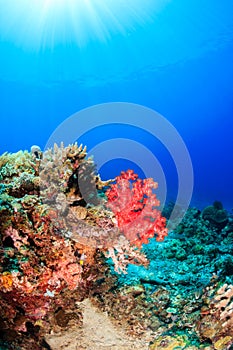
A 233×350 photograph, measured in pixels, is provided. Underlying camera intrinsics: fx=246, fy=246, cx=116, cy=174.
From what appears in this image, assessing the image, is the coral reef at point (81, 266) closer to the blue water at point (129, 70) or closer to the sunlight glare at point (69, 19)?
the blue water at point (129, 70)

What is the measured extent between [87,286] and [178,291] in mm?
1774

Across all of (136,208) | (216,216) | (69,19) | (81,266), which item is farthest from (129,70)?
(81,266)

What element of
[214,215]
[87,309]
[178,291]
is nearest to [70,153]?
[87,309]

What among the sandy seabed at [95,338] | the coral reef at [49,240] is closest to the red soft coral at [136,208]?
the coral reef at [49,240]

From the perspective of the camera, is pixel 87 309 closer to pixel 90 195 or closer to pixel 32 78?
pixel 90 195

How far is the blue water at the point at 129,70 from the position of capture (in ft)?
265

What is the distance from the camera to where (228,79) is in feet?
335

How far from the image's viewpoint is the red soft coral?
3652mm

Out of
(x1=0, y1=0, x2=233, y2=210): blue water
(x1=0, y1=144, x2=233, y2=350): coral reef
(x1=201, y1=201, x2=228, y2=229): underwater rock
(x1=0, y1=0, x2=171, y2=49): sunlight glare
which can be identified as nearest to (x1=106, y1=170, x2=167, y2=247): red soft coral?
(x1=0, y1=144, x2=233, y2=350): coral reef

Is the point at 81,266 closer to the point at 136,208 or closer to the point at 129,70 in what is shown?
the point at 136,208

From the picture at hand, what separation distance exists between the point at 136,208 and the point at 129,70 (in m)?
121

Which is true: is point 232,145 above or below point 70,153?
above

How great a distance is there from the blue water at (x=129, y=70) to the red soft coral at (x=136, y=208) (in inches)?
2750

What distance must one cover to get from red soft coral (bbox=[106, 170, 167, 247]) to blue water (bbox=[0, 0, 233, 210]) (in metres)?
69.8
